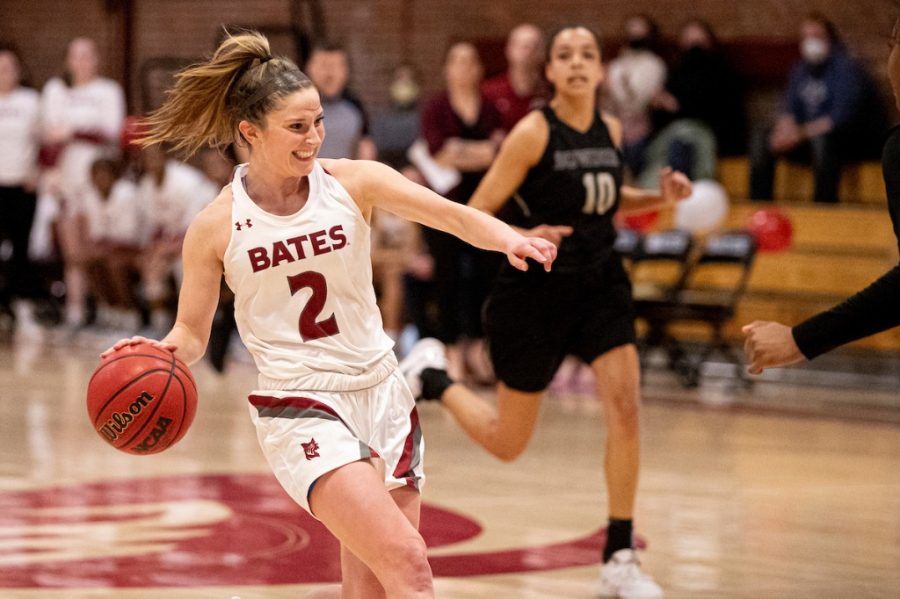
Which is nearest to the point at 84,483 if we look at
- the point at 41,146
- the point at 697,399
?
the point at 697,399

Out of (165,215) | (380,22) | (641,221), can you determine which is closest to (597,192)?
(641,221)

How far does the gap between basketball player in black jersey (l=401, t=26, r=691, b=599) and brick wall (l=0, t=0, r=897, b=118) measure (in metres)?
6.15

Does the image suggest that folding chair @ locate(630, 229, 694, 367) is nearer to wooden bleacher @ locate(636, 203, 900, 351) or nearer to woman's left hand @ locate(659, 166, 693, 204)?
wooden bleacher @ locate(636, 203, 900, 351)

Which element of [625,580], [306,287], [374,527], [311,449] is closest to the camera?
[374,527]

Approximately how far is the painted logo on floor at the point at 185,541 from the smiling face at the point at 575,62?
171 centimetres

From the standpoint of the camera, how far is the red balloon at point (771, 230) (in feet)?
33.9

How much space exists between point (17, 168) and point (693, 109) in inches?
235

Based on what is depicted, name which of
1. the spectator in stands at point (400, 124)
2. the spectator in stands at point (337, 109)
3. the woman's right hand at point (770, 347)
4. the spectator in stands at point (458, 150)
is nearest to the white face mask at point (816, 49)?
the spectator in stands at point (458, 150)

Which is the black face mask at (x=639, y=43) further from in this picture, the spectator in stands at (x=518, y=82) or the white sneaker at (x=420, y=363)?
the white sneaker at (x=420, y=363)

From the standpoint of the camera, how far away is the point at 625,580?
4.80m

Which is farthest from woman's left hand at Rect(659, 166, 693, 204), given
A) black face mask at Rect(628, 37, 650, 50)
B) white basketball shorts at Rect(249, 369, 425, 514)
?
black face mask at Rect(628, 37, 650, 50)

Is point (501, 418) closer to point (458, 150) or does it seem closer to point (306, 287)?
point (306, 287)

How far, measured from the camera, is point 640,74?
12.1 meters

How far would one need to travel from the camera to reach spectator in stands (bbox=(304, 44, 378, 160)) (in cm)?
940
